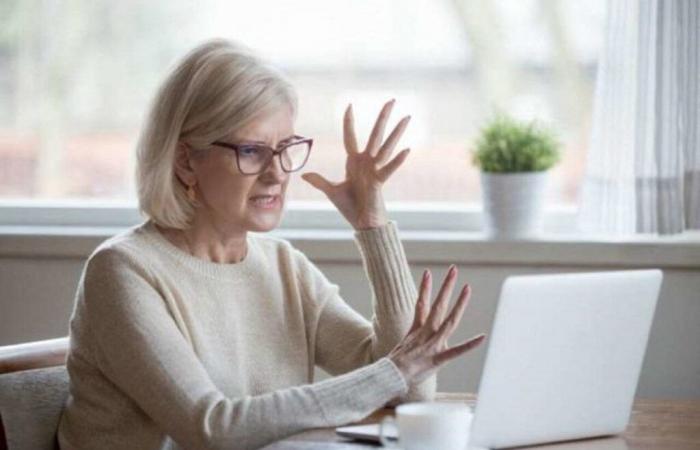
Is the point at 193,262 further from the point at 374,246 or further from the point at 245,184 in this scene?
the point at 374,246

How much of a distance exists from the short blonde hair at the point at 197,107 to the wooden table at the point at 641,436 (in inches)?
19.4

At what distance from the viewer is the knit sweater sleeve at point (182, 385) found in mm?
2018

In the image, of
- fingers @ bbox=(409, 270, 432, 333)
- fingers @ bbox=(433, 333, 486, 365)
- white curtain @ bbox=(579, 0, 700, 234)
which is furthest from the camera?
white curtain @ bbox=(579, 0, 700, 234)

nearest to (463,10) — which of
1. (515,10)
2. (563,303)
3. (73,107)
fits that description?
(515,10)

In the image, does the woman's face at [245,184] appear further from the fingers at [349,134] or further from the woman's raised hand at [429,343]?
the woman's raised hand at [429,343]

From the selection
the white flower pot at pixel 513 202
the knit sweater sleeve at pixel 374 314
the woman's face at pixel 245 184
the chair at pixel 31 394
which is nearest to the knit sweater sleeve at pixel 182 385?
the chair at pixel 31 394

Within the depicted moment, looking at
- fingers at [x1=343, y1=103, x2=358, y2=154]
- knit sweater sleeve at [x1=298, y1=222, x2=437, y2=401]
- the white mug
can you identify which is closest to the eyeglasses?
fingers at [x1=343, y1=103, x2=358, y2=154]

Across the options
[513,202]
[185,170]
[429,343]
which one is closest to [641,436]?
[429,343]

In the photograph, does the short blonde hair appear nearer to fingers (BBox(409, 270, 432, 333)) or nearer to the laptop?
fingers (BBox(409, 270, 432, 333))

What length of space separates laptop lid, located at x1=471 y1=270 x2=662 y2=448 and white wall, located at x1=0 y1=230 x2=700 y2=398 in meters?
1.29

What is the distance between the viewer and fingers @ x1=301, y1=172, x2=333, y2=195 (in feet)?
8.00

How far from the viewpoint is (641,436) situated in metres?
2.01

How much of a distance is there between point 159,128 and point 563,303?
31.1 inches

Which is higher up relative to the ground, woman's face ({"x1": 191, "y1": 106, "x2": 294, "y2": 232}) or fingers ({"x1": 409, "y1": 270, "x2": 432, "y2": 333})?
woman's face ({"x1": 191, "y1": 106, "x2": 294, "y2": 232})
